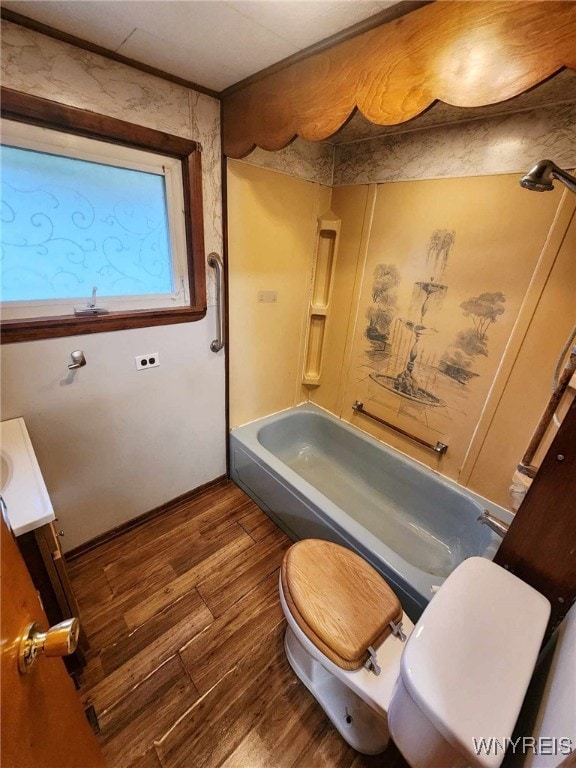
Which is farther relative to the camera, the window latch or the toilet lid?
the window latch

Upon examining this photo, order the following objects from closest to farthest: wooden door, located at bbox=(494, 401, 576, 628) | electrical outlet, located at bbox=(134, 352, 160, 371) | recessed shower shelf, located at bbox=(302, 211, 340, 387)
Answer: wooden door, located at bbox=(494, 401, 576, 628)
electrical outlet, located at bbox=(134, 352, 160, 371)
recessed shower shelf, located at bbox=(302, 211, 340, 387)

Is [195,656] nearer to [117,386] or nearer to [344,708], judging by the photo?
[344,708]

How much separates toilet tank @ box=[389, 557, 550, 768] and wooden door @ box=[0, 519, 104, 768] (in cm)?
74

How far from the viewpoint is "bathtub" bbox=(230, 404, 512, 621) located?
4.67ft

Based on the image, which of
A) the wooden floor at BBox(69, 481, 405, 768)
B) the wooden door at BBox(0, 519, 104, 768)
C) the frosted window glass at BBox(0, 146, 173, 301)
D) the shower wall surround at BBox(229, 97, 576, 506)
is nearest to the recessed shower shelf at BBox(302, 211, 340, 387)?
the shower wall surround at BBox(229, 97, 576, 506)

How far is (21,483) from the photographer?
0.98m

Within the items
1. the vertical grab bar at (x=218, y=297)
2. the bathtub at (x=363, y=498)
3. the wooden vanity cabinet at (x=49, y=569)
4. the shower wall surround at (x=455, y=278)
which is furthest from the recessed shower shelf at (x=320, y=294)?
the wooden vanity cabinet at (x=49, y=569)

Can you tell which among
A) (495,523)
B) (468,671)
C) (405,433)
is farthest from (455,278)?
(468,671)

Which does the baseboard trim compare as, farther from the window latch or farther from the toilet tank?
the toilet tank

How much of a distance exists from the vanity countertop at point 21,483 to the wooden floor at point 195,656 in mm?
840

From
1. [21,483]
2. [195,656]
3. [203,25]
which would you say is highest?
[203,25]

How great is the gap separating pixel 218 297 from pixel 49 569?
139cm

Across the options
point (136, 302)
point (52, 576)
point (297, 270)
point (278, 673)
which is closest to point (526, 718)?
point (278, 673)

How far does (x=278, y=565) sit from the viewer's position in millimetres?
1684
